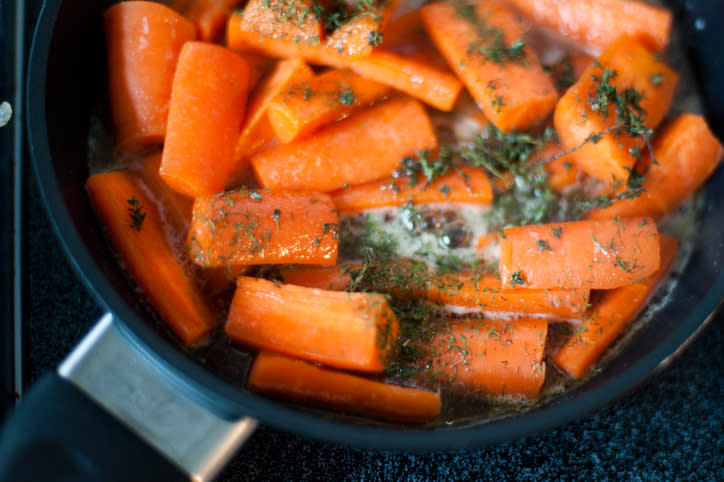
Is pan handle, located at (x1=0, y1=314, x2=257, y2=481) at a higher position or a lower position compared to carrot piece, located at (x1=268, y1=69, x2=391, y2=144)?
lower

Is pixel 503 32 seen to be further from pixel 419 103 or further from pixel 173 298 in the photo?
pixel 173 298

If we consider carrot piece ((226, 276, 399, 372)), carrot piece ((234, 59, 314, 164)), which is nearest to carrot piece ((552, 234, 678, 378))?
carrot piece ((226, 276, 399, 372))

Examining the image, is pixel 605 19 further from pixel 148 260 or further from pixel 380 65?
pixel 148 260

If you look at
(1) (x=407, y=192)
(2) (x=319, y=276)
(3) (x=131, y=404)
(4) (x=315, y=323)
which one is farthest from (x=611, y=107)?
(3) (x=131, y=404)

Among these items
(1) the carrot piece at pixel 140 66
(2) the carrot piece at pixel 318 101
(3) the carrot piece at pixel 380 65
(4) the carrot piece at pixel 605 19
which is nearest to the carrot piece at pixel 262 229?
(2) the carrot piece at pixel 318 101

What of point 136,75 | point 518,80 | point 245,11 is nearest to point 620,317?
point 518,80

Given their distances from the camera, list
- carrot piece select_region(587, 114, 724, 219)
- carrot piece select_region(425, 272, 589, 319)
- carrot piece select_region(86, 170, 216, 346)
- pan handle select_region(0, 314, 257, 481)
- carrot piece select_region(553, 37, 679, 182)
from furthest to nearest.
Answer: carrot piece select_region(587, 114, 724, 219), carrot piece select_region(553, 37, 679, 182), carrot piece select_region(425, 272, 589, 319), carrot piece select_region(86, 170, 216, 346), pan handle select_region(0, 314, 257, 481)

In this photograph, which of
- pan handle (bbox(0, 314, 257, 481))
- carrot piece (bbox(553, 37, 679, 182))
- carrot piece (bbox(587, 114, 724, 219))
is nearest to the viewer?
pan handle (bbox(0, 314, 257, 481))

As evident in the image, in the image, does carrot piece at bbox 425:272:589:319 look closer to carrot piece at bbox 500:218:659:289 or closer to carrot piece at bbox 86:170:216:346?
carrot piece at bbox 500:218:659:289
